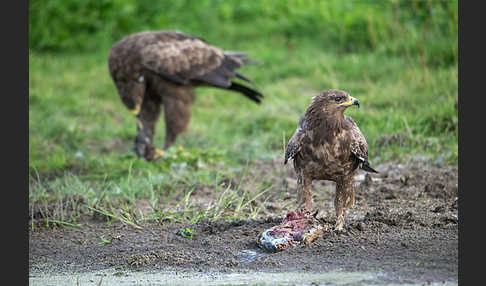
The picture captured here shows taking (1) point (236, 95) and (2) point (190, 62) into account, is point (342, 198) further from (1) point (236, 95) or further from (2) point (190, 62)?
(1) point (236, 95)

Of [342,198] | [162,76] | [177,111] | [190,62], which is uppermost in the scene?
[190,62]

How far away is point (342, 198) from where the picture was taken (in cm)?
458

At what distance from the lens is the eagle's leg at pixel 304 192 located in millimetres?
4500

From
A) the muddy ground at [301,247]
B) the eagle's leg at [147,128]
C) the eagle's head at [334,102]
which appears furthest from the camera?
the eagle's leg at [147,128]

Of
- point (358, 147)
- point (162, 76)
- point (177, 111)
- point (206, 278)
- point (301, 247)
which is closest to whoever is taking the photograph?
point (206, 278)

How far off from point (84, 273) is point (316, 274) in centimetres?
145

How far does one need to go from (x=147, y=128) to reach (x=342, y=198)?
386 centimetres

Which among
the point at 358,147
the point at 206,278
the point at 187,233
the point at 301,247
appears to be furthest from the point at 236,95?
the point at 206,278

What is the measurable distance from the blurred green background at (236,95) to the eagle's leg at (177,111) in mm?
340

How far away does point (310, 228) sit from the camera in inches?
173

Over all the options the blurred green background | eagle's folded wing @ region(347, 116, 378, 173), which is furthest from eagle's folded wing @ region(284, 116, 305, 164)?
the blurred green background

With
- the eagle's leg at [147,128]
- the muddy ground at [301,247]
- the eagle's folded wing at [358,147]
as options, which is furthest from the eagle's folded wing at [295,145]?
the eagle's leg at [147,128]

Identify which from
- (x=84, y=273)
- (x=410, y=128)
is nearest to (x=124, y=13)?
(x=410, y=128)

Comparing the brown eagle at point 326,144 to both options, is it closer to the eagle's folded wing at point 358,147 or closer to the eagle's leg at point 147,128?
the eagle's folded wing at point 358,147
